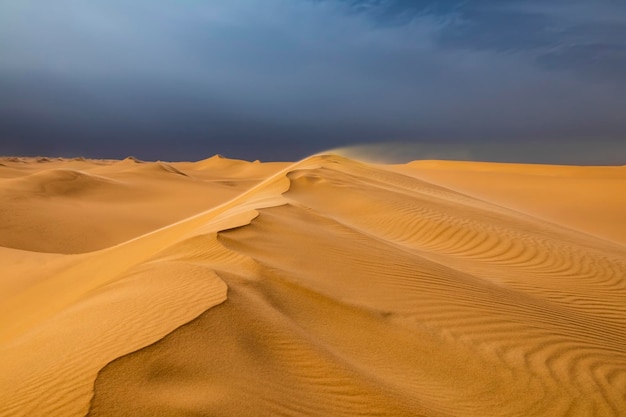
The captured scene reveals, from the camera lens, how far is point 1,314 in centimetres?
688

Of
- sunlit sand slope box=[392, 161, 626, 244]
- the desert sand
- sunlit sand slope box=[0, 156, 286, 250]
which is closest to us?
the desert sand

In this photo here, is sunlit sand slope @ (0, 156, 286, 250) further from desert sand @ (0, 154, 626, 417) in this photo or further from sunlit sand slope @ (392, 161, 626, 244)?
sunlit sand slope @ (392, 161, 626, 244)

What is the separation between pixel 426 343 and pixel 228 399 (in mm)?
2027

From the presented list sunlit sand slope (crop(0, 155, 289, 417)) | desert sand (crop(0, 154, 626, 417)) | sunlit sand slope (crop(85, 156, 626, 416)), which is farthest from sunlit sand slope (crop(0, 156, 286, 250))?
sunlit sand slope (crop(0, 155, 289, 417))

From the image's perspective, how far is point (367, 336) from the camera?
3.79 m

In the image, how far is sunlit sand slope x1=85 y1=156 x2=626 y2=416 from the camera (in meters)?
2.51

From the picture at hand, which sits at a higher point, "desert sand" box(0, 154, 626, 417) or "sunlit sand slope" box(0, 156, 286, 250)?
"desert sand" box(0, 154, 626, 417)

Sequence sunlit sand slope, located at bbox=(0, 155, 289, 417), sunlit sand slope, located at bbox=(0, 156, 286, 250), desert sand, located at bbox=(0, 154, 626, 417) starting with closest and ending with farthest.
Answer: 1. sunlit sand slope, located at bbox=(0, 155, 289, 417)
2. desert sand, located at bbox=(0, 154, 626, 417)
3. sunlit sand slope, located at bbox=(0, 156, 286, 250)

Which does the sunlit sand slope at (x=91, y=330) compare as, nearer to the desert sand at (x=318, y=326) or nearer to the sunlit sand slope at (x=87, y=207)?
the desert sand at (x=318, y=326)

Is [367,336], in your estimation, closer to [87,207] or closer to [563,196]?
[87,207]

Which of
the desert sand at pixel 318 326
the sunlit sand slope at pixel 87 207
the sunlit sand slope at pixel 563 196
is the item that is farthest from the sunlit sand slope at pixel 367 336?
the sunlit sand slope at pixel 563 196

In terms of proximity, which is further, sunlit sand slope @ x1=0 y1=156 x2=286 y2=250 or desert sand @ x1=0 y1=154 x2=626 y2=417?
sunlit sand slope @ x1=0 y1=156 x2=286 y2=250

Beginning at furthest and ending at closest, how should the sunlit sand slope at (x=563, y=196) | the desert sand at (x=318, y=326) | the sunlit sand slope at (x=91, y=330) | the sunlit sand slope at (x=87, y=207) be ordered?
the sunlit sand slope at (x=563, y=196)
the sunlit sand slope at (x=87, y=207)
the desert sand at (x=318, y=326)
the sunlit sand slope at (x=91, y=330)

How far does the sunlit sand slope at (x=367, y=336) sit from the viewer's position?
2508mm
